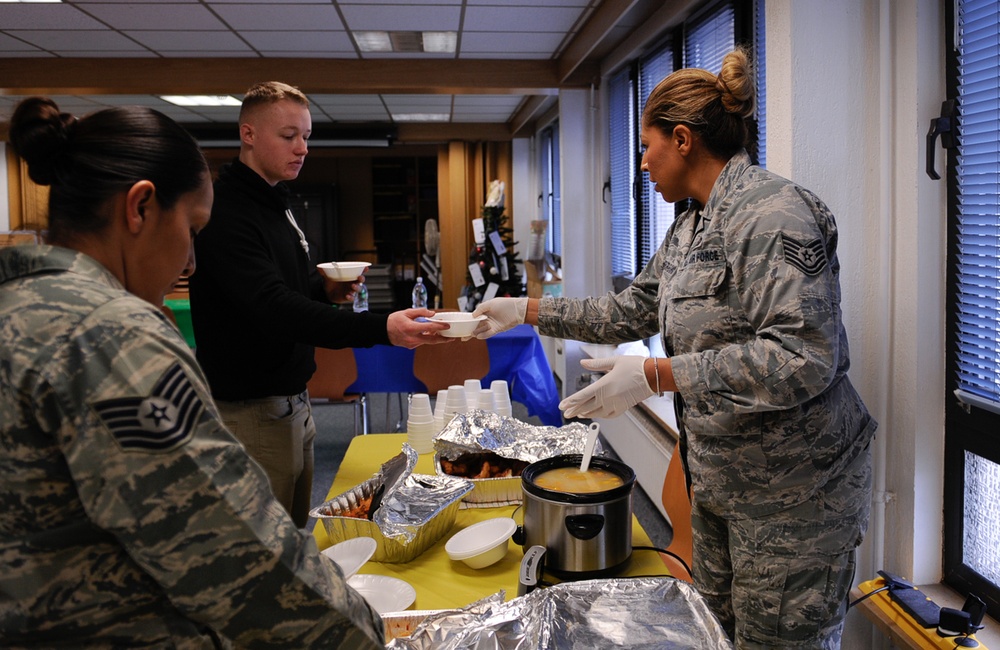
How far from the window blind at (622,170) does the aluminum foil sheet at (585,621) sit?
11.9ft

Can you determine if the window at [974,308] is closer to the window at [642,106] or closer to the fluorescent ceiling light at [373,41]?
the window at [642,106]

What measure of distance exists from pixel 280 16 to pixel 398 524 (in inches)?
134

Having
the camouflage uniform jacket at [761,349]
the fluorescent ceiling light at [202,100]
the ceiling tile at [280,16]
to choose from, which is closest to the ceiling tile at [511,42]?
the ceiling tile at [280,16]

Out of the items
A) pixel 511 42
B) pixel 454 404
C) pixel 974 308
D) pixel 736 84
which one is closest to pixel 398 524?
pixel 454 404

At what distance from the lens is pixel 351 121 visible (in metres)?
8.37

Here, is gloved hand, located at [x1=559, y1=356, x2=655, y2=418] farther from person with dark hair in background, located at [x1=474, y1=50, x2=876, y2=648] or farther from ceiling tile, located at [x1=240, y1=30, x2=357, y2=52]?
ceiling tile, located at [x1=240, y1=30, x2=357, y2=52]

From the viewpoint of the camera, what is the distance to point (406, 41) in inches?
181

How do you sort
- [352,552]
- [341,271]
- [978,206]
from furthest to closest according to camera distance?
[341,271] < [978,206] < [352,552]

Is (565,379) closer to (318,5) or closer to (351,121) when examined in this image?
(318,5)

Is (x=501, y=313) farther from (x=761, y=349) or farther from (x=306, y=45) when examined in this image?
(x=306, y=45)

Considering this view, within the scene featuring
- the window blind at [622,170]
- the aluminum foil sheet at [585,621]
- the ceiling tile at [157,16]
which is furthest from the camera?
the window blind at [622,170]

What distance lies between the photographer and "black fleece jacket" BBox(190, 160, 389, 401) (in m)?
1.83

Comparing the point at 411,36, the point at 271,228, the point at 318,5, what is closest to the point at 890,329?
the point at 271,228

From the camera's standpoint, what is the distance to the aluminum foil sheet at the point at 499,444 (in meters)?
1.72
